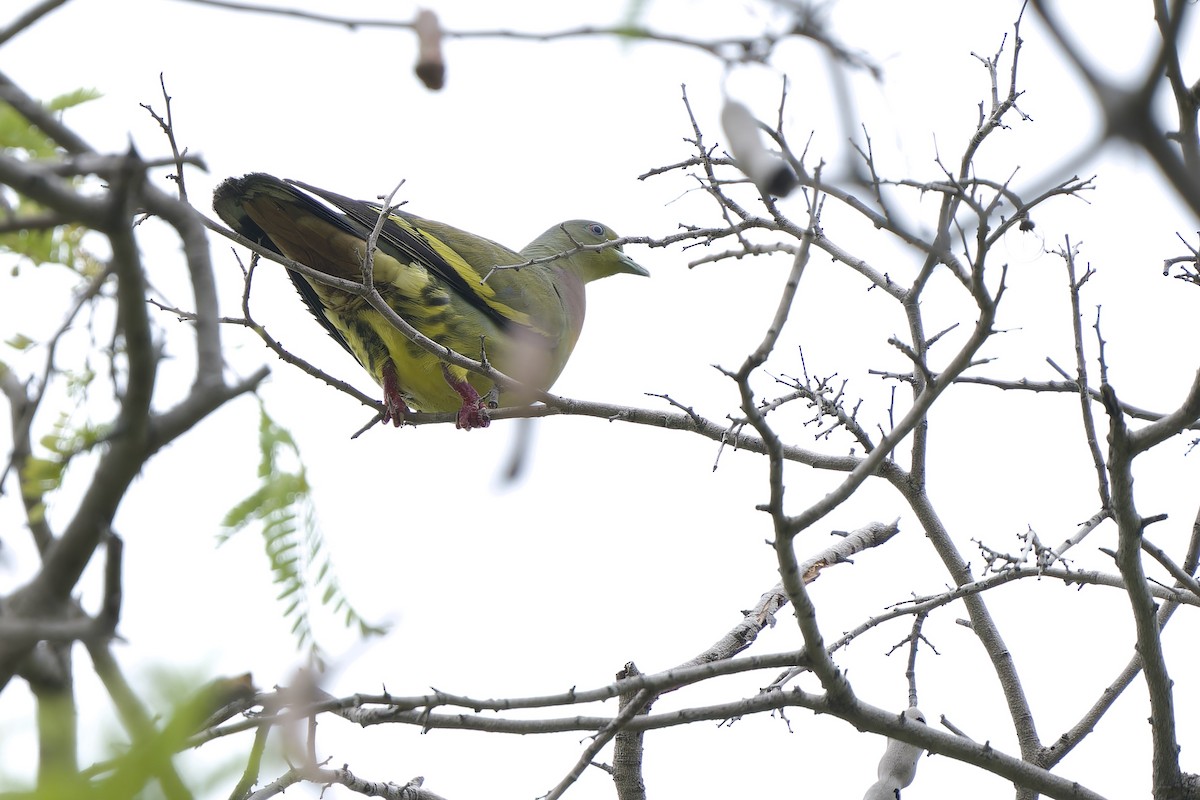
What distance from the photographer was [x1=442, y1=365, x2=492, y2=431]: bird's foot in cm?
502

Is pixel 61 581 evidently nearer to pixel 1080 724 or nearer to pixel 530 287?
pixel 1080 724

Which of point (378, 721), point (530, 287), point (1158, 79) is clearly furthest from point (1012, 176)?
point (530, 287)

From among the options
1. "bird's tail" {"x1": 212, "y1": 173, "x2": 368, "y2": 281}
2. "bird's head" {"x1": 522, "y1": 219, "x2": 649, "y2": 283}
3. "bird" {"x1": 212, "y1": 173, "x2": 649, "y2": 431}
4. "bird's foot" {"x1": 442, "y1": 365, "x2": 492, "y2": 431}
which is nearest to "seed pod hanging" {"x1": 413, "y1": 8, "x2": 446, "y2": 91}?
"bird" {"x1": 212, "y1": 173, "x2": 649, "y2": 431}

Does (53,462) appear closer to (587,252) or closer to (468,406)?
(468,406)

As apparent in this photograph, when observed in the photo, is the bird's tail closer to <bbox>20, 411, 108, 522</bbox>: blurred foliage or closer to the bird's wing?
the bird's wing

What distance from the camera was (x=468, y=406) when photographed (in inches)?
198

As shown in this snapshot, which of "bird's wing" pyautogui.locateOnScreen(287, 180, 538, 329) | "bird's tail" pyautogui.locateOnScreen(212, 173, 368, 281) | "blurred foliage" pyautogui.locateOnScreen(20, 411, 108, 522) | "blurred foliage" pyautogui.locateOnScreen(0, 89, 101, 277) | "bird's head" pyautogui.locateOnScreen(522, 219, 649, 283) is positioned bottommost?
"blurred foliage" pyautogui.locateOnScreen(20, 411, 108, 522)

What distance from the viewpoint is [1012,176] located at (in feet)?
10.4

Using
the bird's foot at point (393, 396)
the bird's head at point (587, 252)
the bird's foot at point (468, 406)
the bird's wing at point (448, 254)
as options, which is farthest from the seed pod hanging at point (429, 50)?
the bird's head at point (587, 252)

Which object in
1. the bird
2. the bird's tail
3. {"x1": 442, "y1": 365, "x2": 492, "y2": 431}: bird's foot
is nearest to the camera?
the bird's tail

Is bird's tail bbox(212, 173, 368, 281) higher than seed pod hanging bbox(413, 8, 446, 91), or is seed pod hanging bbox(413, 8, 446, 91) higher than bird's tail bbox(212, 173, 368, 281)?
bird's tail bbox(212, 173, 368, 281)

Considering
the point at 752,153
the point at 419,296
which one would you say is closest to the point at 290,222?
the point at 419,296

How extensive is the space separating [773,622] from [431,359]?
74.3 inches

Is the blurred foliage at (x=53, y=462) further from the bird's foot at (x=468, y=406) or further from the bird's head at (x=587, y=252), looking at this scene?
the bird's head at (x=587, y=252)
